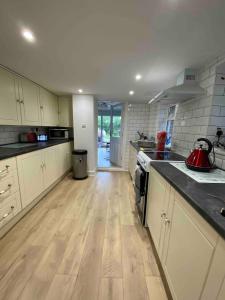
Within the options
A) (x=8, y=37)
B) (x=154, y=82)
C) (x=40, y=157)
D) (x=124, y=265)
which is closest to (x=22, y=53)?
(x=8, y=37)

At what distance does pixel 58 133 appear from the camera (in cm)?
362

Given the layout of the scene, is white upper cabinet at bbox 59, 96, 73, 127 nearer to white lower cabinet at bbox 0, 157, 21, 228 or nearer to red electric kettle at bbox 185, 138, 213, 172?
white lower cabinet at bbox 0, 157, 21, 228

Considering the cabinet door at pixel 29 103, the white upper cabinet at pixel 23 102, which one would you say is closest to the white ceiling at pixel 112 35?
the white upper cabinet at pixel 23 102

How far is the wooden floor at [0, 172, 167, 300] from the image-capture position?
1104mm

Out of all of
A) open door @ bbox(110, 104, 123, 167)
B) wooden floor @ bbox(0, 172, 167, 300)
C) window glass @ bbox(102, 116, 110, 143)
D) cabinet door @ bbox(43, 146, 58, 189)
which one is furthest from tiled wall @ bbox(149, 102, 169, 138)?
window glass @ bbox(102, 116, 110, 143)

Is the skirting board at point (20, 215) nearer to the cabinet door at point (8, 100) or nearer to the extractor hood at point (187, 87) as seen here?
the cabinet door at point (8, 100)

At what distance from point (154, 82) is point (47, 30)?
5.66ft

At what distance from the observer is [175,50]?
138 cm

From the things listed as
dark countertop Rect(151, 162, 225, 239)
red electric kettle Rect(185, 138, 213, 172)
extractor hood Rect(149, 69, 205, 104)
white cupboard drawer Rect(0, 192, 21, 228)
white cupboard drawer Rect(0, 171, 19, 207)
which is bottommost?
white cupboard drawer Rect(0, 192, 21, 228)

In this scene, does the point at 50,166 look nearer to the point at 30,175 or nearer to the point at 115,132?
the point at 30,175

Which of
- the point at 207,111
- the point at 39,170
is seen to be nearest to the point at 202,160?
the point at 207,111

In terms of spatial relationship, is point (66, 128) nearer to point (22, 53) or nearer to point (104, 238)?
point (22, 53)

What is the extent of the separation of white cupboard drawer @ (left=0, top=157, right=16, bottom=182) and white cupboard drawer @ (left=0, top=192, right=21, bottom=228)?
0.32 metres

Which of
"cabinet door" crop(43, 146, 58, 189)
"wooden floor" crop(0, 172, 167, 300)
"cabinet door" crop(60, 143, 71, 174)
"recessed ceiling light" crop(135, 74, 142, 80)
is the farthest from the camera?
"cabinet door" crop(60, 143, 71, 174)
